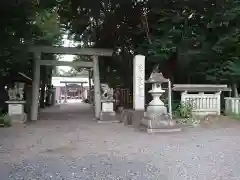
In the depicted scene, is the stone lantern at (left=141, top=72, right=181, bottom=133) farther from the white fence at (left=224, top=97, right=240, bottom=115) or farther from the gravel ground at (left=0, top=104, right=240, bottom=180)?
the white fence at (left=224, top=97, right=240, bottom=115)

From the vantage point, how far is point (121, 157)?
18.8 feet

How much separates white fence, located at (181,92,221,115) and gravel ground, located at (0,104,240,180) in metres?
3.78

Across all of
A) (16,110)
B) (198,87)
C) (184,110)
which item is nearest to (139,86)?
(184,110)

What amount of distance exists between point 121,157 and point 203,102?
25.6 feet

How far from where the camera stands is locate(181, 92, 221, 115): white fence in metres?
12.5

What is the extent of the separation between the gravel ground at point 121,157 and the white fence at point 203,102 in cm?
378

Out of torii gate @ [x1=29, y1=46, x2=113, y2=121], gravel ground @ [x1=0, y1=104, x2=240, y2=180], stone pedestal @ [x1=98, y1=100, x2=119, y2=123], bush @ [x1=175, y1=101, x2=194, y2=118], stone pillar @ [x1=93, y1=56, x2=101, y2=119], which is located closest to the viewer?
gravel ground @ [x1=0, y1=104, x2=240, y2=180]

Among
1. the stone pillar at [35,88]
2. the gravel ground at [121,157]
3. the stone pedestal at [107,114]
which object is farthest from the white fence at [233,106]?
the stone pillar at [35,88]

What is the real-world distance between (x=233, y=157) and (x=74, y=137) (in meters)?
4.34

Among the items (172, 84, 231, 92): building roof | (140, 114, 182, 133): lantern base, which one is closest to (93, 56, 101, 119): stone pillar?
(172, 84, 231, 92): building roof

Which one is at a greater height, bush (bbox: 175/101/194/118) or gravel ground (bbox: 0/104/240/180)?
bush (bbox: 175/101/194/118)

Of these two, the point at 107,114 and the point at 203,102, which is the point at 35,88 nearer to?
the point at 107,114

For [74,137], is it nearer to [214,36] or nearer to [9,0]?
[9,0]

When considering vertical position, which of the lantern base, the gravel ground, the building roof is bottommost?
the gravel ground
